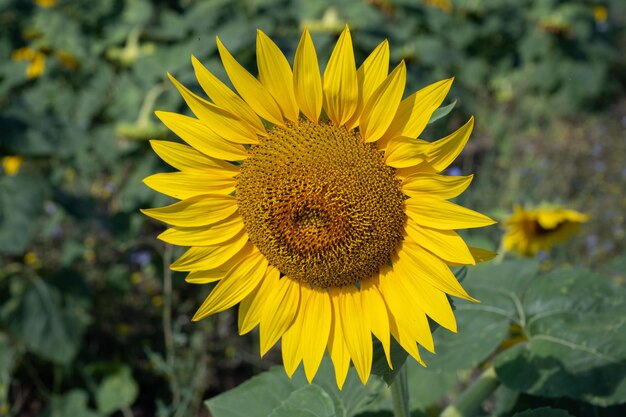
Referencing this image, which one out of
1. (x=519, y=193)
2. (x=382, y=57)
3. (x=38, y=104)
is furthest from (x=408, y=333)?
(x=38, y=104)

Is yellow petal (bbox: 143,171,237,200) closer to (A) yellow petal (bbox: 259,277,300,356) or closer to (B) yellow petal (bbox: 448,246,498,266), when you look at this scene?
(A) yellow petal (bbox: 259,277,300,356)

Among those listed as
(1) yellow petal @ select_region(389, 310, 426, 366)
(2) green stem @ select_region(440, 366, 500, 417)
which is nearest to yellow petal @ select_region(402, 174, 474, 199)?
(1) yellow petal @ select_region(389, 310, 426, 366)

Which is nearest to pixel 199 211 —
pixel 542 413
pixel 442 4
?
pixel 542 413

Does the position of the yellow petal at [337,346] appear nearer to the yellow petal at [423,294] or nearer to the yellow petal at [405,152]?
the yellow petal at [423,294]

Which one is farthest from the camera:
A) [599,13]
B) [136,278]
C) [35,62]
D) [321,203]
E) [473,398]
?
[599,13]

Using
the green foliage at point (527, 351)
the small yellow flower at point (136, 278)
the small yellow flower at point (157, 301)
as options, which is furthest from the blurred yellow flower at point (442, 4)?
the green foliage at point (527, 351)

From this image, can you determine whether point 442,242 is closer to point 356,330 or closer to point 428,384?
point 356,330
